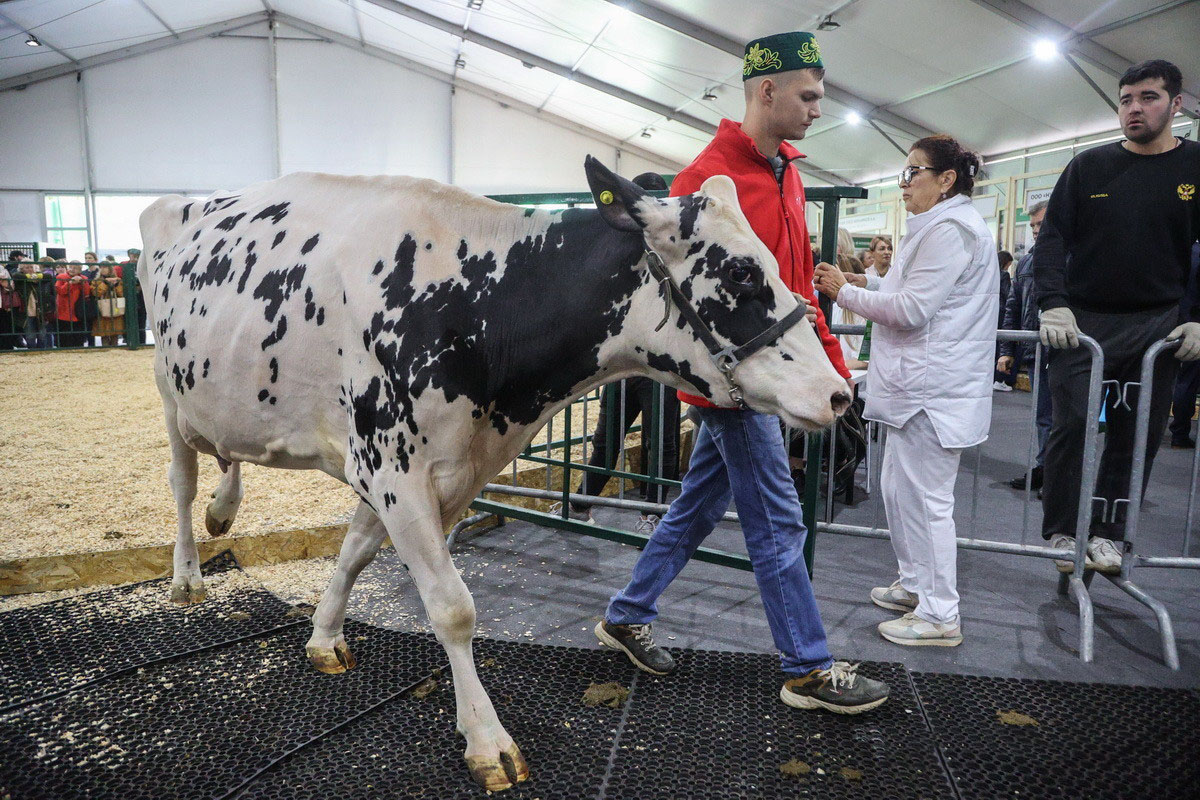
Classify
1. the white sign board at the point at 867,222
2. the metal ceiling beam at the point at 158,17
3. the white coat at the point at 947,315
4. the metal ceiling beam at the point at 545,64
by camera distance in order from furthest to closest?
the white sign board at the point at 867,222 < the metal ceiling beam at the point at 545,64 < the metal ceiling beam at the point at 158,17 < the white coat at the point at 947,315

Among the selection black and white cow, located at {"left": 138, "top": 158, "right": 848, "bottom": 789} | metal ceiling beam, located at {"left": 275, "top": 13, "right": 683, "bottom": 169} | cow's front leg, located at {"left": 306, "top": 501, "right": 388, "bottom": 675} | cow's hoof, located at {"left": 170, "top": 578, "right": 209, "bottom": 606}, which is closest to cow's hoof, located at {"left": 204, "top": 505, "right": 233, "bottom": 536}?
cow's hoof, located at {"left": 170, "top": 578, "right": 209, "bottom": 606}

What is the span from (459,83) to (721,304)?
23049 mm

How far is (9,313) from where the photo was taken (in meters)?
12.7

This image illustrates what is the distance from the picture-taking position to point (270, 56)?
21297 mm

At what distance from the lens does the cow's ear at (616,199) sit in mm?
1900

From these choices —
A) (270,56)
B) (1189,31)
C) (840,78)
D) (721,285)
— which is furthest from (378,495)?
(270,56)

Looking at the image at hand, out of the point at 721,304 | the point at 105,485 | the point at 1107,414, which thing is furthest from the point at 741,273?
the point at 105,485

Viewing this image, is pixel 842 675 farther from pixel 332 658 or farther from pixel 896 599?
pixel 332 658

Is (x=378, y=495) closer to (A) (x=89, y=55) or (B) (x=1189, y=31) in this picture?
(B) (x=1189, y=31)

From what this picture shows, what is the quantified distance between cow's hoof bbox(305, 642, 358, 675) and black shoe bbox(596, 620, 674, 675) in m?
0.95

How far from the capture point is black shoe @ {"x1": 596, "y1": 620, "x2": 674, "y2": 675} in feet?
9.15

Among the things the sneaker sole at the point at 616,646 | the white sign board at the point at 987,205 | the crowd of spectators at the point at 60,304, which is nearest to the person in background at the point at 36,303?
the crowd of spectators at the point at 60,304

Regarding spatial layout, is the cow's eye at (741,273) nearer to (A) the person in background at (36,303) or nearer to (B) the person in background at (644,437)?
(B) the person in background at (644,437)

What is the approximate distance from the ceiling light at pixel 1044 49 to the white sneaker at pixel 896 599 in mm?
10285
